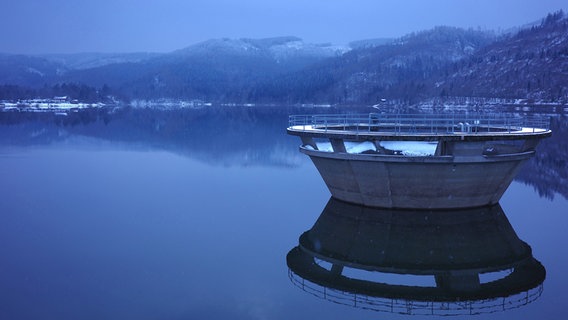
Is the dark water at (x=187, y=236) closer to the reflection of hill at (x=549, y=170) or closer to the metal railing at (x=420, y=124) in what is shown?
the reflection of hill at (x=549, y=170)

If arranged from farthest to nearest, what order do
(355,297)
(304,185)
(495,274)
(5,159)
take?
(5,159)
(304,185)
(495,274)
(355,297)

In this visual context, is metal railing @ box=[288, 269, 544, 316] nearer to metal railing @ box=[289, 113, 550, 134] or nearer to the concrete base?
the concrete base

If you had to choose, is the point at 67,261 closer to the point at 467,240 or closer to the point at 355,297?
the point at 355,297

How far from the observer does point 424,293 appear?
18094mm

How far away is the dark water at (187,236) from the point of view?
55.6ft

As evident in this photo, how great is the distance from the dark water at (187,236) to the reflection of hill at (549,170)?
0.49ft

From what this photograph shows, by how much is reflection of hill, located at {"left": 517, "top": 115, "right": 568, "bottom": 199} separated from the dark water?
15 centimetres

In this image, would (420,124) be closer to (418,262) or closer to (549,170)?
(418,262)

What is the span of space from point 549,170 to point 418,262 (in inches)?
1096

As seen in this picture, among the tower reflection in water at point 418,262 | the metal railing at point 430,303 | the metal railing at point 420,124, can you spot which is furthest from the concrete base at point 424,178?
the metal railing at point 430,303

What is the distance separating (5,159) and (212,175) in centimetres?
2046

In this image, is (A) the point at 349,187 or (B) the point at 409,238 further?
(A) the point at 349,187

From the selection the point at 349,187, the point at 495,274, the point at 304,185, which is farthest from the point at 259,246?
the point at 304,185

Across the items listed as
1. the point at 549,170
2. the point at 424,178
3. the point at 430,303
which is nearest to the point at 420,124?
the point at 424,178
